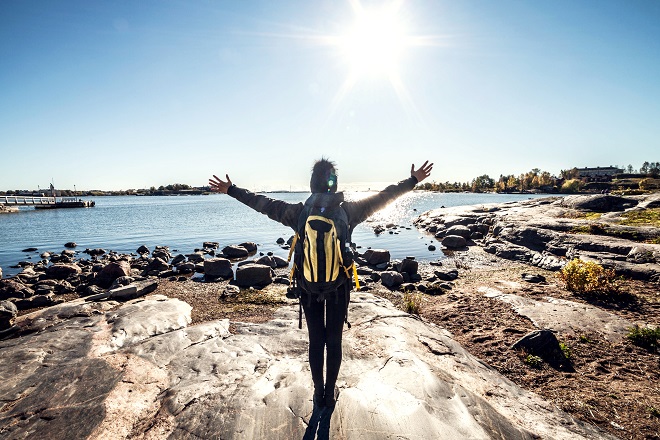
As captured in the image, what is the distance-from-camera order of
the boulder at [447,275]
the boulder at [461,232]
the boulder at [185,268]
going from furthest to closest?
the boulder at [461,232]
the boulder at [185,268]
the boulder at [447,275]

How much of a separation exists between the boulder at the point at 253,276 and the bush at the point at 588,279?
1277cm

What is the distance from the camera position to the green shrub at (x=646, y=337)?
6.91m

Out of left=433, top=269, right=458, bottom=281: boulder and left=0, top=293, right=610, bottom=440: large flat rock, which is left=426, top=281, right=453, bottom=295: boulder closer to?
left=433, top=269, right=458, bottom=281: boulder

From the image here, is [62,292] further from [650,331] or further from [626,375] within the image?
[650,331]

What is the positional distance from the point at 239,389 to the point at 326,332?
73.3 inches

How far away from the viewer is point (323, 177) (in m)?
3.94

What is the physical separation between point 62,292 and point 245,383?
14.4m

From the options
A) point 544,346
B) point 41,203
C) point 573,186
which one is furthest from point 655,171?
point 41,203

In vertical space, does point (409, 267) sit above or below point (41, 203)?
below

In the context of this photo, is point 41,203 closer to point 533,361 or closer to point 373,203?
point 373,203

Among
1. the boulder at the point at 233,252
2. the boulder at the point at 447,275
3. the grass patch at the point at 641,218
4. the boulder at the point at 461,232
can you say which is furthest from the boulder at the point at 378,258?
the grass patch at the point at 641,218

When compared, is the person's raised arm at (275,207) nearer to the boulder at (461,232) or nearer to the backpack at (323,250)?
the backpack at (323,250)

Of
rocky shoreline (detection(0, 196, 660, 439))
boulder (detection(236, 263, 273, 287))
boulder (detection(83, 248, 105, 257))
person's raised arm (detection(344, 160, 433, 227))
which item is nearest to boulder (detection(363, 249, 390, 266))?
rocky shoreline (detection(0, 196, 660, 439))

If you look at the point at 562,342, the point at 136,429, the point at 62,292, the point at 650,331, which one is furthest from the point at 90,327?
the point at 650,331
